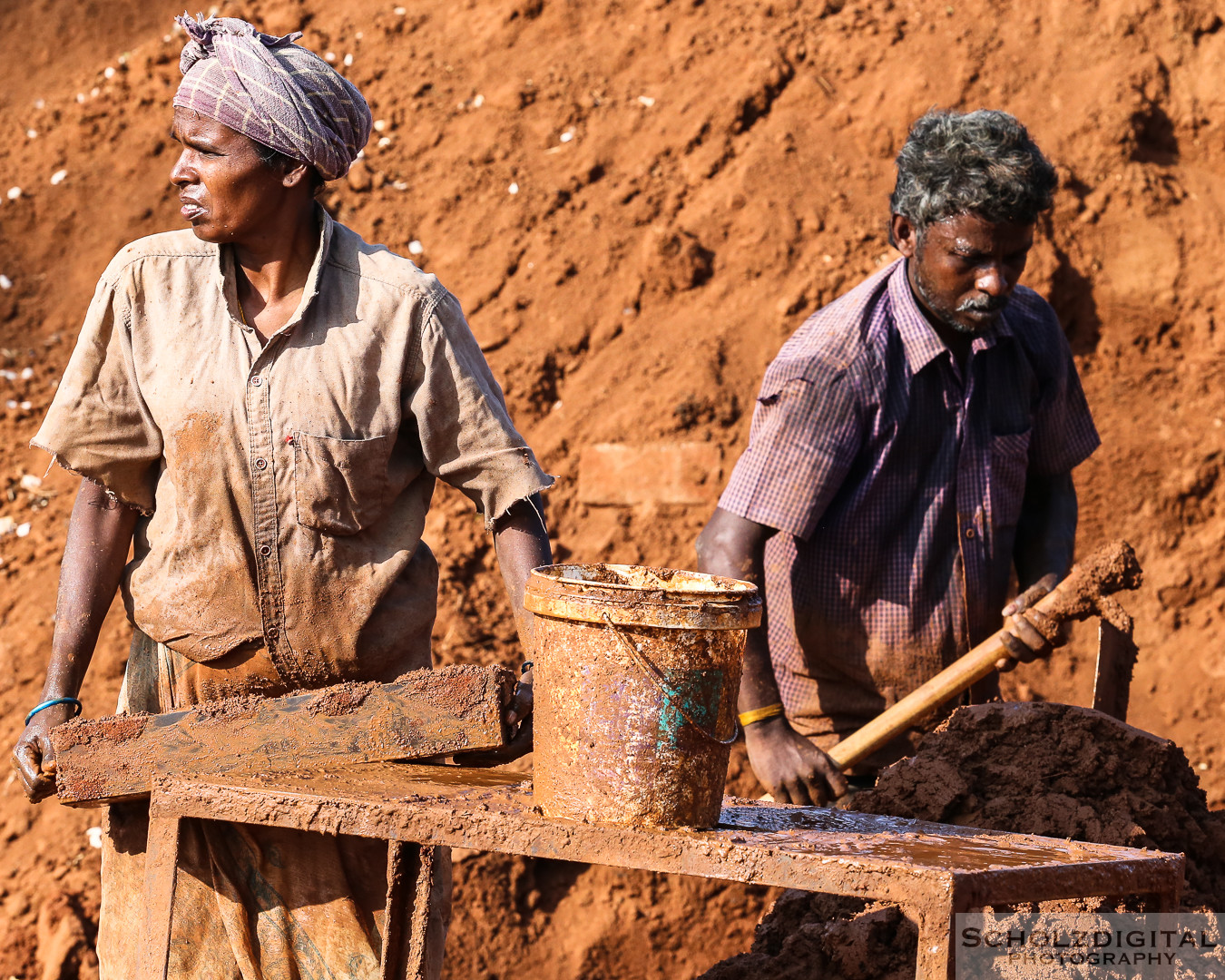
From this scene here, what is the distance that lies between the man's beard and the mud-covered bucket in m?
1.70

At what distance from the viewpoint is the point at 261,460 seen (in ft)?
9.29

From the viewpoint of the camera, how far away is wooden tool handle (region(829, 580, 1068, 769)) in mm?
3590

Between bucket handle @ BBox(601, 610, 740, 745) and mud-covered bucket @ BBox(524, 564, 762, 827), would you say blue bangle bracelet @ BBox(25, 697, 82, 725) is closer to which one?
mud-covered bucket @ BBox(524, 564, 762, 827)

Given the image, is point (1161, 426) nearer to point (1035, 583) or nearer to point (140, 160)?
point (1035, 583)

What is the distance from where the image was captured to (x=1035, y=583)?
381cm

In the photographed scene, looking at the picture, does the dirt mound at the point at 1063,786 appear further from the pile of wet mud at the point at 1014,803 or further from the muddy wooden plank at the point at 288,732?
the muddy wooden plank at the point at 288,732

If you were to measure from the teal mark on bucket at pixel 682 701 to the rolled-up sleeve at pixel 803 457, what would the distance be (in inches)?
52.1

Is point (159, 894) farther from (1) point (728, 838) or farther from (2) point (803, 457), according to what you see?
(2) point (803, 457)

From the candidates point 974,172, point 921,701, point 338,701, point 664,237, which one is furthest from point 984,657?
point 664,237

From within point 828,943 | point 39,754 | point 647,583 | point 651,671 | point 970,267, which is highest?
point 970,267

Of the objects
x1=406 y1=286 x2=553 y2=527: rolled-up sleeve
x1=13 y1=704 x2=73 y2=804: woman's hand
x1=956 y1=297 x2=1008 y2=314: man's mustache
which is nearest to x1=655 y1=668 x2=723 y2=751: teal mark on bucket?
x1=406 y1=286 x2=553 y2=527: rolled-up sleeve

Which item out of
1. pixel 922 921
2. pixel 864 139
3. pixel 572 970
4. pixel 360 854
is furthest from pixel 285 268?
pixel 864 139

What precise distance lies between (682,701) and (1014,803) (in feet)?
3.68

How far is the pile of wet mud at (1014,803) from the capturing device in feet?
9.30
